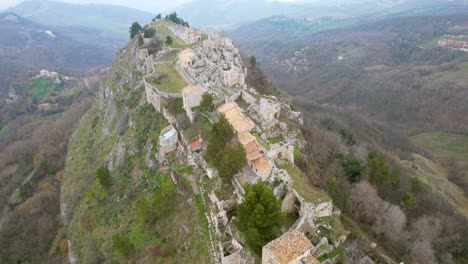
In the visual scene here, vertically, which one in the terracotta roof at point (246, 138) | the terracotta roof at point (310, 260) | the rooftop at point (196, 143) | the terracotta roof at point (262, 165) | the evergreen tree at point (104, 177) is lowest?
the evergreen tree at point (104, 177)

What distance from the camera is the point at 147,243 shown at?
127ft

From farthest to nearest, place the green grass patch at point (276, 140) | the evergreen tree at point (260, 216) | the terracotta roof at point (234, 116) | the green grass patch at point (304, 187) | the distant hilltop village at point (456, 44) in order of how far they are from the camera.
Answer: the distant hilltop village at point (456, 44) < the terracotta roof at point (234, 116) < the green grass patch at point (276, 140) < the green grass patch at point (304, 187) < the evergreen tree at point (260, 216)

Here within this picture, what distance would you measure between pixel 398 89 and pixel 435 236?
417ft

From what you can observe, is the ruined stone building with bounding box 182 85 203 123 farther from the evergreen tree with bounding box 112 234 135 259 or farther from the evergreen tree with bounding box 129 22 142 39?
the evergreen tree with bounding box 129 22 142 39

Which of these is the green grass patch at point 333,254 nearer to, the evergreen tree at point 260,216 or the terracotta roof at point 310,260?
the terracotta roof at point 310,260

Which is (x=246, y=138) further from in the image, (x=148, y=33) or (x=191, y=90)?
(x=148, y=33)

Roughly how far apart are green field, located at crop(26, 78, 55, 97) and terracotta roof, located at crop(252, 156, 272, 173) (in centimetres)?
16234

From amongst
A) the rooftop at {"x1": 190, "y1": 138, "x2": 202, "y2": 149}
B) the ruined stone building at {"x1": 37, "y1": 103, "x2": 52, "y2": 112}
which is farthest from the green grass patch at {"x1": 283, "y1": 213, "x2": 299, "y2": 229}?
the ruined stone building at {"x1": 37, "y1": 103, "x2": 52, "y2": 112}

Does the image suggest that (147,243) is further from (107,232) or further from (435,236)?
(435,236)

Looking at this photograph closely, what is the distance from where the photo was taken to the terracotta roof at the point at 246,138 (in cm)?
3712

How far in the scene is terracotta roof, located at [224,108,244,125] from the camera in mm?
41688

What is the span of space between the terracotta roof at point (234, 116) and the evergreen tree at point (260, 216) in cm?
1621

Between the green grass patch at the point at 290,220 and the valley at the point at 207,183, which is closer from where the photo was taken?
the green grass patch at the point at 290,220

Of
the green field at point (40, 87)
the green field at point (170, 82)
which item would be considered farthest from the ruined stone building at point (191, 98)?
the green field at point (40, 87)
